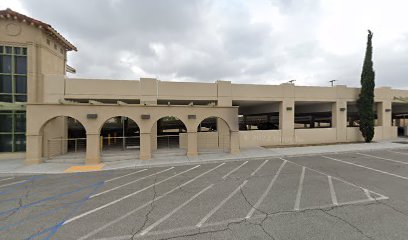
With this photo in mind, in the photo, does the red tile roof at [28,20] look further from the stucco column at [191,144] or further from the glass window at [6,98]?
the stucco column at [191,144]

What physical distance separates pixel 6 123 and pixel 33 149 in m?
4.45

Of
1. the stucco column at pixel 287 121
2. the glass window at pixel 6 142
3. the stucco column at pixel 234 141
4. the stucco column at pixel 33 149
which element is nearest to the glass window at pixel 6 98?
the glass window at pixel 6 142

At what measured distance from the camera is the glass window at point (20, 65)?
45.5 ft

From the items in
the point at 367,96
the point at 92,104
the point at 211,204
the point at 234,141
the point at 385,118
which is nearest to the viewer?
the point at 211,204

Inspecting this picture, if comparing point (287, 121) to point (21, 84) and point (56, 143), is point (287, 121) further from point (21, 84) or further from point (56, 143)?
point (21, 84)

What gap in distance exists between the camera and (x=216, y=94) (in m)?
17.0

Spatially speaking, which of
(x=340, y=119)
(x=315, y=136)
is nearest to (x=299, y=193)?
(x=315, y=136)

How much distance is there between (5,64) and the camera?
1371 cm

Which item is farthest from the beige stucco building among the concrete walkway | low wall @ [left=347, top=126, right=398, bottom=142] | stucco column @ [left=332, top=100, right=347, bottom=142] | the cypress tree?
the cypress tree

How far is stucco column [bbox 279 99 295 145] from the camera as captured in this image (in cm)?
1870

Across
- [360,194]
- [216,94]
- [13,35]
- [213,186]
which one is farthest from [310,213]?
[13,35]

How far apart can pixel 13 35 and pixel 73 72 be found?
25.9ft

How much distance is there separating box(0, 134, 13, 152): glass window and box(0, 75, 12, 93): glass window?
3360 millimetres

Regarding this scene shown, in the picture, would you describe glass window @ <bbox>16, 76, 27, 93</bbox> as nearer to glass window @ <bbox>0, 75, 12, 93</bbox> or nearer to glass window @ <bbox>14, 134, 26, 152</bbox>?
glass window @ <bbox>0, 75, 12, 93</bbox>
